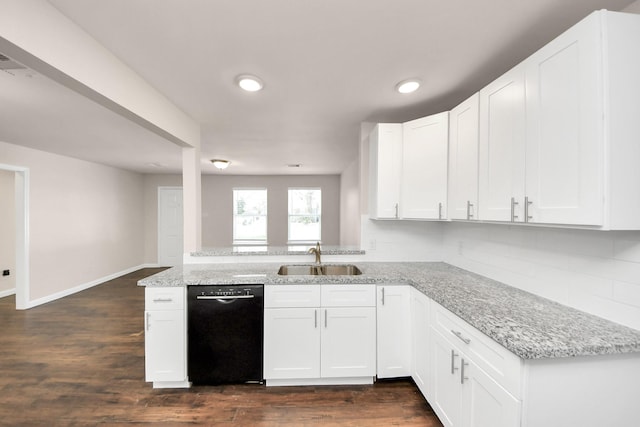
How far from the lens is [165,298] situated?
6.51 feet

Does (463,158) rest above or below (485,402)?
above

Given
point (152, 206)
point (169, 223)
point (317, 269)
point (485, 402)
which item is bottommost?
point (485, 402)

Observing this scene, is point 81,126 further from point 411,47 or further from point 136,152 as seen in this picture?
point 411,47

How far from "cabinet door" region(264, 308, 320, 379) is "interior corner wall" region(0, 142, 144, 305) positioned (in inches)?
165

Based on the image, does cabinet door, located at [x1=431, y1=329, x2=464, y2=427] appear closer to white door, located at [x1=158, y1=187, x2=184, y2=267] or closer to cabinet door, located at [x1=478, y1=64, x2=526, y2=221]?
cabinet door, located at [x1=478, y1=64, x2=526, y2=221]

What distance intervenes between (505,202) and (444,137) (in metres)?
0.84

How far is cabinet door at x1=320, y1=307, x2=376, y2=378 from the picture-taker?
2.04 m

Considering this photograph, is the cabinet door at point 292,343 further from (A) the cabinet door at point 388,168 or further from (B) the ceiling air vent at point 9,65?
(B) the ceiling air vent at point 9,65

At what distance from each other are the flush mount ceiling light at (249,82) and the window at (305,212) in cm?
457

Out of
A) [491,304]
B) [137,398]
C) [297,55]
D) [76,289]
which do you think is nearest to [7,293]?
[76,289]

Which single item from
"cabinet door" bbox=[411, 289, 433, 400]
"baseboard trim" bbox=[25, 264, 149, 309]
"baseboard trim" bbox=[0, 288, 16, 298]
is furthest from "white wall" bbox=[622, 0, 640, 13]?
"baseboard trim" bbox=[0, 288, 16, 298]

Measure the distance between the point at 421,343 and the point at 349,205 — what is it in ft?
12.0

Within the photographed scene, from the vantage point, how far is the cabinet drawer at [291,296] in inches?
79.7

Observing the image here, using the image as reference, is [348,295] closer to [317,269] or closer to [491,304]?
[317,269]
